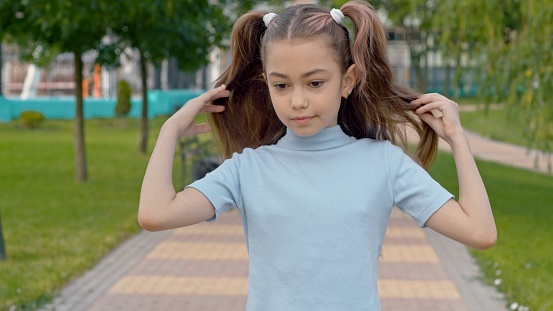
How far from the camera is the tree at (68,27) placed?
11539 millimetres

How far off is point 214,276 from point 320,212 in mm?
5496

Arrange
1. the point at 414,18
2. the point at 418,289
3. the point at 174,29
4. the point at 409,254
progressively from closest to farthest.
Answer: the point at 418,289
the point at 409,254
the point at 414,18
the point at 174,29

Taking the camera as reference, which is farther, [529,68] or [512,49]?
[512,49]

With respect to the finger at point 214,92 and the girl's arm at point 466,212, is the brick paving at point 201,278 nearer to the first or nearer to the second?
the finger at point 214,92

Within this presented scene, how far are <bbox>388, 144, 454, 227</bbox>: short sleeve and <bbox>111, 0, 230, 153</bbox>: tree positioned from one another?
9423 mm

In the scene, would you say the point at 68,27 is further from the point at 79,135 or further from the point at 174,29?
the point at 79,135

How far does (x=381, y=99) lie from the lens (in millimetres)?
2893

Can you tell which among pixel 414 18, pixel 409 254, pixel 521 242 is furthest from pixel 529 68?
pixel 414 18

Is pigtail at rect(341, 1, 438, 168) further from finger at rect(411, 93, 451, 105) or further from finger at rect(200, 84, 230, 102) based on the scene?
finger at rect(200, 84, 230, 102)

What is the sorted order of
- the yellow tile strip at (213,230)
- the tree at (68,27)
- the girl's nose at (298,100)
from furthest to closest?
the tree at (68,27)
the yellow tile strip at (213,230)
the girl's nose at (298,100)

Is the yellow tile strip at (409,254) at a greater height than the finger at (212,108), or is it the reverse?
the finger at (212,108)

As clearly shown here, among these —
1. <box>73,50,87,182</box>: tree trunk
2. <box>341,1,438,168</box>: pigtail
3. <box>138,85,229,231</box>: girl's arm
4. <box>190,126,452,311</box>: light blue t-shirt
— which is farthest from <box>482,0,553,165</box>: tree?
<box>138,85,229,231</box>: girl's arm

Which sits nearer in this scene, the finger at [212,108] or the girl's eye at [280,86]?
the girl's eye at [280,86]

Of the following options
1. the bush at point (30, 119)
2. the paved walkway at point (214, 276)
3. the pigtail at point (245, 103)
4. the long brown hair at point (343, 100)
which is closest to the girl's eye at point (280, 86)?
the long brown hair at point (343, 100)
